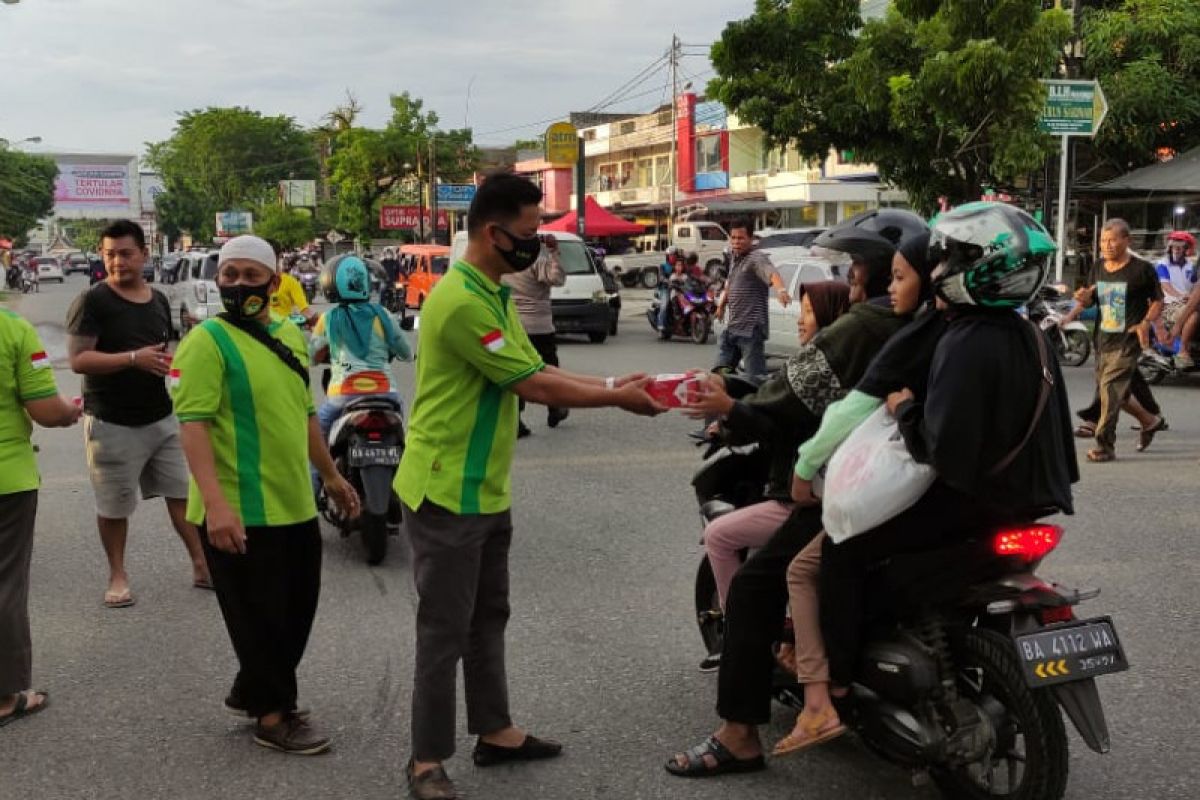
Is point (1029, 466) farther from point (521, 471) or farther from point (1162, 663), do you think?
point (521, 471)

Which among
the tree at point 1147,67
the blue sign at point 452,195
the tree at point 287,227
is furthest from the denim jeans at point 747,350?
the tree at point 287,227

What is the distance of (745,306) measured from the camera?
34.2ft

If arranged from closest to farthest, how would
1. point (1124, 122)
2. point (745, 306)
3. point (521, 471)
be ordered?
point (521, 471) < point (745, 306) < point (1124, 122)

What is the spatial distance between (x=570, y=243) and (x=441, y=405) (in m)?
17.3

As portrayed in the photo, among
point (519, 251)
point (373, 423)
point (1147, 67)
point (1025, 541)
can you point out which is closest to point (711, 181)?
point (1147, 67)

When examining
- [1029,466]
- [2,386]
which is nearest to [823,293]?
[1029,466]

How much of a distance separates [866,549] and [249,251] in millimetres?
2239

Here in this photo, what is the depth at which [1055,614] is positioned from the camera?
3191mm

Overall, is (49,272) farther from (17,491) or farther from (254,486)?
(254,486)

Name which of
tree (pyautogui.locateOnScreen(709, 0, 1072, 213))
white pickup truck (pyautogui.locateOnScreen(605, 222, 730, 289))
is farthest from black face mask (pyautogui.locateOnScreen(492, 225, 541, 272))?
white pickup truck (pyautogui.locateOnScreen(605, 222, 730, 289))

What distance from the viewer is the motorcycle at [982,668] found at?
3.06 metres

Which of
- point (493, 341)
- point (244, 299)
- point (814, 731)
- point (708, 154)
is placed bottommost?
point (814, 731)

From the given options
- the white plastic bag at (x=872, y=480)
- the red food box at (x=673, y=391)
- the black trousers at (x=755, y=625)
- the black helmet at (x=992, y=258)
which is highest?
the black helmet at (x=992, y=258)

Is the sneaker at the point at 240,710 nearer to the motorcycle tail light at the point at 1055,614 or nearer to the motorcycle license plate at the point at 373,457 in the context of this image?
the motorcycle license plate at the point at 373,457
